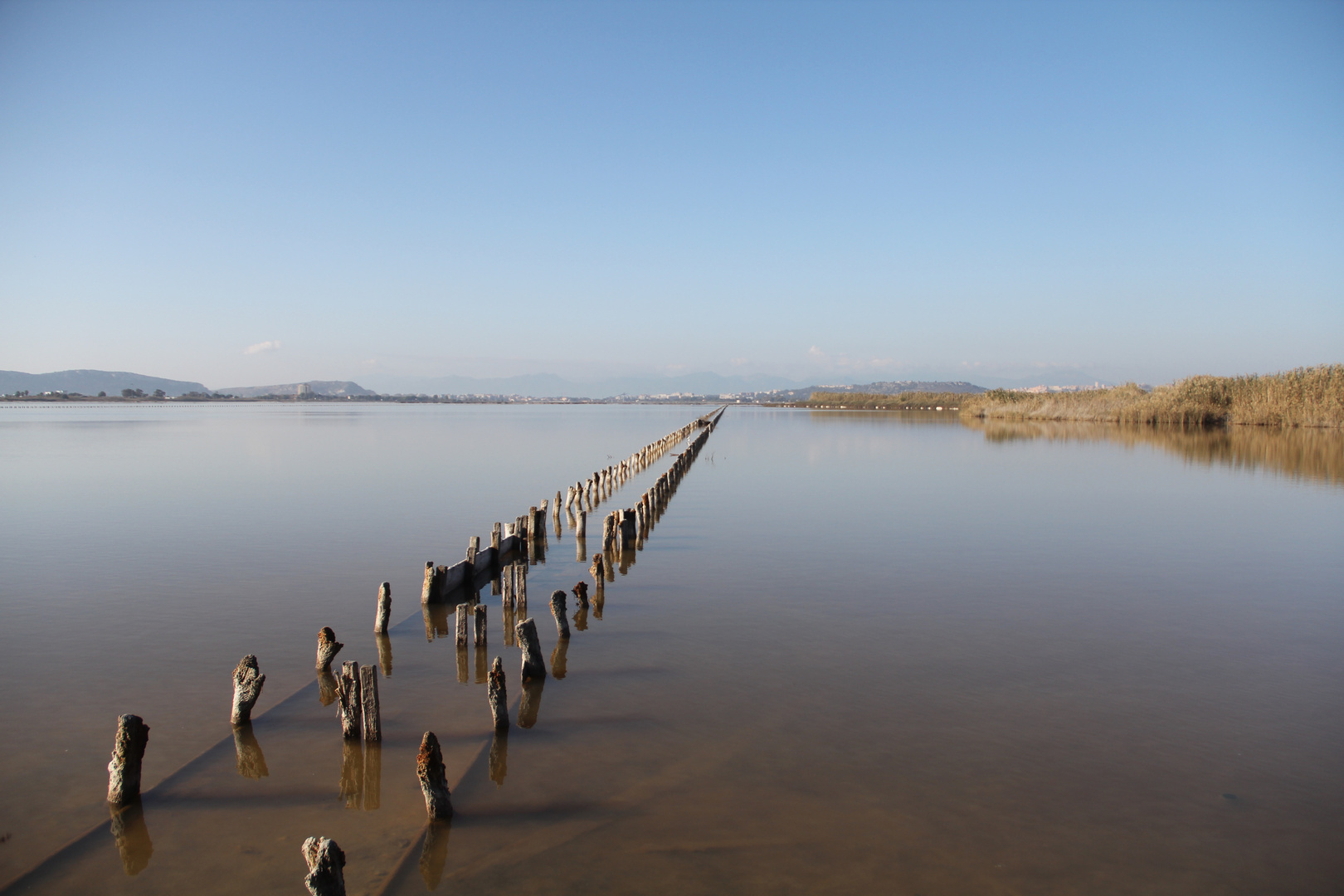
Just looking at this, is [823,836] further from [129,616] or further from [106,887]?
[129,616]

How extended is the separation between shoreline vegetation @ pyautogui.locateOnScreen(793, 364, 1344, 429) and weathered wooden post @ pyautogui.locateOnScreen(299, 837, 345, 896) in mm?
46123

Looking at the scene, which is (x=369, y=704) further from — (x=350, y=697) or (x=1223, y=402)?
(x=1223, y=402)

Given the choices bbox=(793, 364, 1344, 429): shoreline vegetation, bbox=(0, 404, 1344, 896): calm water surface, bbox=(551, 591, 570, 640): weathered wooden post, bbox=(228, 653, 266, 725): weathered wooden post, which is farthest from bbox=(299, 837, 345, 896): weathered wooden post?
bbox=(793, 364, 1344, 429): shoreline vegetation

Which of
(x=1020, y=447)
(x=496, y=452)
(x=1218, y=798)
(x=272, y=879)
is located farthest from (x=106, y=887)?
(x=1020, y=447)

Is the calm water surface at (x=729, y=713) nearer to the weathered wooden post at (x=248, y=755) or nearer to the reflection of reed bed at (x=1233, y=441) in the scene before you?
the weathered wooden post at (x=248, y=755)

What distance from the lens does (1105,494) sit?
18750mm

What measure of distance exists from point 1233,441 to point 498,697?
3694cm

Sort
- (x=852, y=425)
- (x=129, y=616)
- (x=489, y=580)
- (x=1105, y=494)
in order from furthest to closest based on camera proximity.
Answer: (x=852, y=425), (x=1105, y=494), (x=489, y=580), (x=129, y=616)

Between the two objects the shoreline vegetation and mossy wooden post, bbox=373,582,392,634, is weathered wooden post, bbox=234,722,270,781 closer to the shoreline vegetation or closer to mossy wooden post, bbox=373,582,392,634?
mossy wooden post, bbox=373,582,392,634

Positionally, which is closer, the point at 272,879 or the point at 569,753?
the point at 272,879

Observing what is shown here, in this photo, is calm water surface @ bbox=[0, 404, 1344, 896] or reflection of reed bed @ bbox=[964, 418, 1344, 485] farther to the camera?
reflection of reed bed @ bbox=[964, 418, 1344, 485]

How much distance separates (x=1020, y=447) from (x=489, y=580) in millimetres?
27925

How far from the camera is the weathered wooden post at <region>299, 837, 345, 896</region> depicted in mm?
3406

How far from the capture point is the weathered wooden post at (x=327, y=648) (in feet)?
21.5
